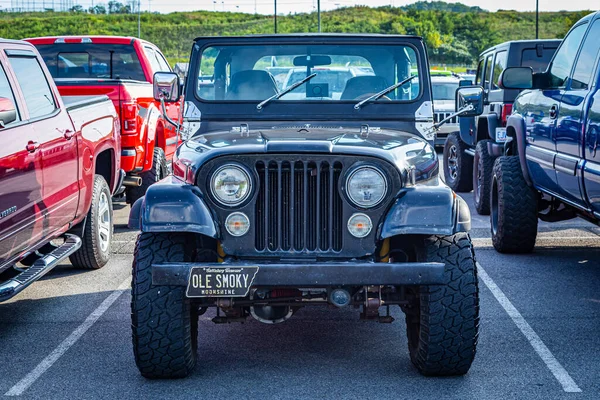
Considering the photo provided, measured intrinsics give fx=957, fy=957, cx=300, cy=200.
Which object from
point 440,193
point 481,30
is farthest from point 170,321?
point 481,30

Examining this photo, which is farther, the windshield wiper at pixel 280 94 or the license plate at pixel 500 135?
the license plate at pixel 500 135

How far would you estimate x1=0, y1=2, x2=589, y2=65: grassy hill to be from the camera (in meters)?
78.4

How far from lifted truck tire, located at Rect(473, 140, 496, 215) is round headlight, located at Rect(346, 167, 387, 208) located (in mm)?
6212

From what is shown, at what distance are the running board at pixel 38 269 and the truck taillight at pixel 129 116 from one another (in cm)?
258

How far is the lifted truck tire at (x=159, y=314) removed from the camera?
478 centimetres

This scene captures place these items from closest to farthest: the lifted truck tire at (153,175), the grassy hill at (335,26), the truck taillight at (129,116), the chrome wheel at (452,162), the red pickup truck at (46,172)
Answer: the red pickup truck at (46,172)
the truck taillight at (129,116)
the lifted truck tire at (153,175)
the chrome wheel at (452,162)
the grassy hill at (335,26)

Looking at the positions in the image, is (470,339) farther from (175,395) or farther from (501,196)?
(501,196)

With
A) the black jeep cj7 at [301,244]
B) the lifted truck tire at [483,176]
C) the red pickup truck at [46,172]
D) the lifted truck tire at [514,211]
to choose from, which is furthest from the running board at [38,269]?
the lifted truck tire at [483,176]

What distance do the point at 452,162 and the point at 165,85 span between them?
27.1ft

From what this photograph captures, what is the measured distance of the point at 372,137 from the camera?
533cm

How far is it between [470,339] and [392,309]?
180 cm

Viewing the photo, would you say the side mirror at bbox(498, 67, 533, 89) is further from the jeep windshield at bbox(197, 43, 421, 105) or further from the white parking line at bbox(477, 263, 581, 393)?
the white parking line at bbox(477, 263, 581, 393)

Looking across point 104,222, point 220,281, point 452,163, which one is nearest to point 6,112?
point 220,281

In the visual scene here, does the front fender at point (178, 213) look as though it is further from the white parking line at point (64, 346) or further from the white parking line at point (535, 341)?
the white parking line at point (535, 341)
